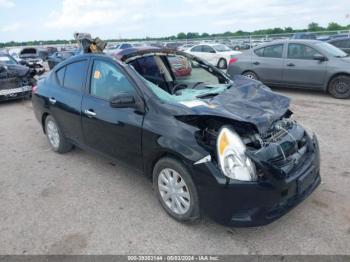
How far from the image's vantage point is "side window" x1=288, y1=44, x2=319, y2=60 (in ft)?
28.0

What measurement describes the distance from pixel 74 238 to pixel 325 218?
2420 mm

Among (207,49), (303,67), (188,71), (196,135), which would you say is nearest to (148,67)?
(188,71)

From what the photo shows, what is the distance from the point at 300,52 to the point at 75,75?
6.63 m

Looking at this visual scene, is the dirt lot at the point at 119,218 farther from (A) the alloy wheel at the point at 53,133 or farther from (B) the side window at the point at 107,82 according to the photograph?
(B) the side window at the point at 107,82

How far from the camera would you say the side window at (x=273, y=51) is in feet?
30.0

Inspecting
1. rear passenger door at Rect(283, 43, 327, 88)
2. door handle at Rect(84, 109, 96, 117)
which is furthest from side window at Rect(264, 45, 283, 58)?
door handle at Rect(84, 109, 96, 117)

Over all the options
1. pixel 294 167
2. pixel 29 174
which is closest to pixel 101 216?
pixel 29 174

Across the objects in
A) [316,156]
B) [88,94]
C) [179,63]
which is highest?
[179,63]

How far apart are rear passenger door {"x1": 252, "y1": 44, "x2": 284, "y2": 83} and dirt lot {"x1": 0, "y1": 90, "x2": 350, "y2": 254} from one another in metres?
4.50

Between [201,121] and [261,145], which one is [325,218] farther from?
[201,121]

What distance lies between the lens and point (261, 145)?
2830 millimetres

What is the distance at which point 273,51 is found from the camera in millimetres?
9305

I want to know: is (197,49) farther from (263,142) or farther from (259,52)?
(263,142)

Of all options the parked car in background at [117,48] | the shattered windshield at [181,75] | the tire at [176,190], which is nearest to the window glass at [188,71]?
the shattered windshield at [181,75]
